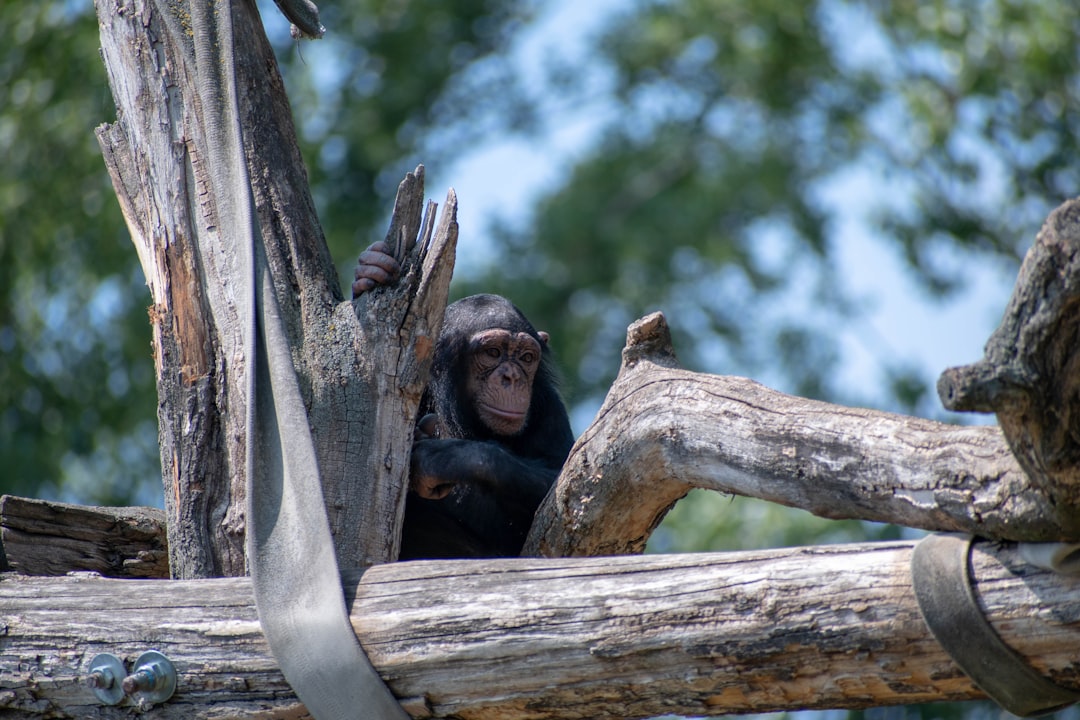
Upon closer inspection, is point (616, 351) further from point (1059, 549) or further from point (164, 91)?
point (1059, 549)

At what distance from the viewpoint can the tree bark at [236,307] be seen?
119 inches

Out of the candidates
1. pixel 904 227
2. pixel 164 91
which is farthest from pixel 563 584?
pixel 904 227

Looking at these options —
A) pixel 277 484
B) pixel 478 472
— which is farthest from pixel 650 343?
pixel 277 484

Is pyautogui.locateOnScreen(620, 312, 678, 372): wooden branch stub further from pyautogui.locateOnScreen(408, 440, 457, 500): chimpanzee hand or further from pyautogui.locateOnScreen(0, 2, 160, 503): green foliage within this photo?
pyautogui.locateOnScreen(0, 2, 160, 503): green foliage

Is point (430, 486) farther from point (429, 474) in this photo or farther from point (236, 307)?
point (236, 307)

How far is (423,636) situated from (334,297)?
3.84 ft

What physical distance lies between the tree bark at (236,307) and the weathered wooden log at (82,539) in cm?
32

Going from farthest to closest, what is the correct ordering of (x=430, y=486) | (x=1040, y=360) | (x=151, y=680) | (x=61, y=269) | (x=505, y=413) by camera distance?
(x=61, y=269) < (x=505, y=413) < (x=430, y=486) < (x=151, y=680) < (x=1040, y=360)

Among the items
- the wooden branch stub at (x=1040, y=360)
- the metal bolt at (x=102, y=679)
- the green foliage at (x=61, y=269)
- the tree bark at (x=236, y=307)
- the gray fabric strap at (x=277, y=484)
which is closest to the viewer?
the wooden branch stub at (x=1040, y=360)

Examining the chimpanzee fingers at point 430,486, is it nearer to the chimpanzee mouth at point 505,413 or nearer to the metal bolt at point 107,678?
the chimpanzee mouth at point 505,413

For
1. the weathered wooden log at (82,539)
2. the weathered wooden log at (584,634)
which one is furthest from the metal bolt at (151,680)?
the weathered wooden log at (82,539)

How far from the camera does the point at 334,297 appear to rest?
3.25 m

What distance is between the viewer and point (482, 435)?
463cm

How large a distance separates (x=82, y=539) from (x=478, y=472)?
1132 mm
